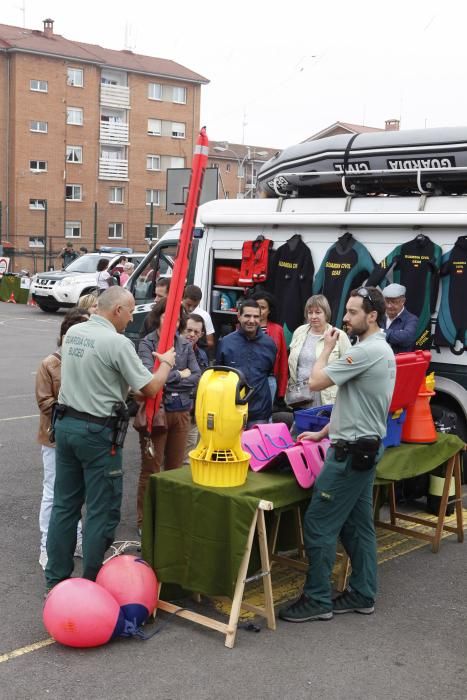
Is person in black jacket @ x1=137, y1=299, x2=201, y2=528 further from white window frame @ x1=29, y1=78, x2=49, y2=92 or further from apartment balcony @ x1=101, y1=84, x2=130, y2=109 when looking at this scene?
apartment balcony @ x1=101, y1=84, x2=130, y2=109

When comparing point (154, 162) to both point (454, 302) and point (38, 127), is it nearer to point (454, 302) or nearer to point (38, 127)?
point (38, 127)

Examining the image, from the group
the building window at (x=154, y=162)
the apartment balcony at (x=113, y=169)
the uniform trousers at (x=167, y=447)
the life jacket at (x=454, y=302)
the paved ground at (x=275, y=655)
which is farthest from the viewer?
the building window at (x=154, y=162)

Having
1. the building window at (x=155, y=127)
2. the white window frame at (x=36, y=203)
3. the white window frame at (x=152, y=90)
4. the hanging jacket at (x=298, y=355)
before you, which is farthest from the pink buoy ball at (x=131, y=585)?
the white window frame at (x=152, y=90)

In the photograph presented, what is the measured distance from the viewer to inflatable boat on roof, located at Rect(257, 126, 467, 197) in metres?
8.07

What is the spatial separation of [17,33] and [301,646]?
5375cm

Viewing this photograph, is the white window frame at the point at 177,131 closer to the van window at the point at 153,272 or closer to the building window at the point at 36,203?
the building window at the point at 36,203

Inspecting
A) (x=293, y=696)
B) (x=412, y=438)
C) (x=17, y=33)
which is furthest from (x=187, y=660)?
(x=17, y=33)

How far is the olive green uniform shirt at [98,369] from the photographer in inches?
196

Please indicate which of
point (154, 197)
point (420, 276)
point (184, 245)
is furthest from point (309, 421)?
point (154, 197)

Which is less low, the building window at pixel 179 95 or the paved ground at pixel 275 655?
the building window at pixel 179 95

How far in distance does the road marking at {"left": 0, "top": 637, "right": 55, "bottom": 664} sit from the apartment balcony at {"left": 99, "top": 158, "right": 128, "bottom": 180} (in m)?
51.7

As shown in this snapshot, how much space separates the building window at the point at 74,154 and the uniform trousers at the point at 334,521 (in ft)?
165

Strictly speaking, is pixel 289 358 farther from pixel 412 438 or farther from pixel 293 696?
pixel 293 696

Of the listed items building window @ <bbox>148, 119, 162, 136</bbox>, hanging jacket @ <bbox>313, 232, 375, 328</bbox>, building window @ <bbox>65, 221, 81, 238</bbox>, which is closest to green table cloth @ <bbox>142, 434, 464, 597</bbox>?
hanging jacket @ <bbox>313, 232, 375, 328</bbox>
